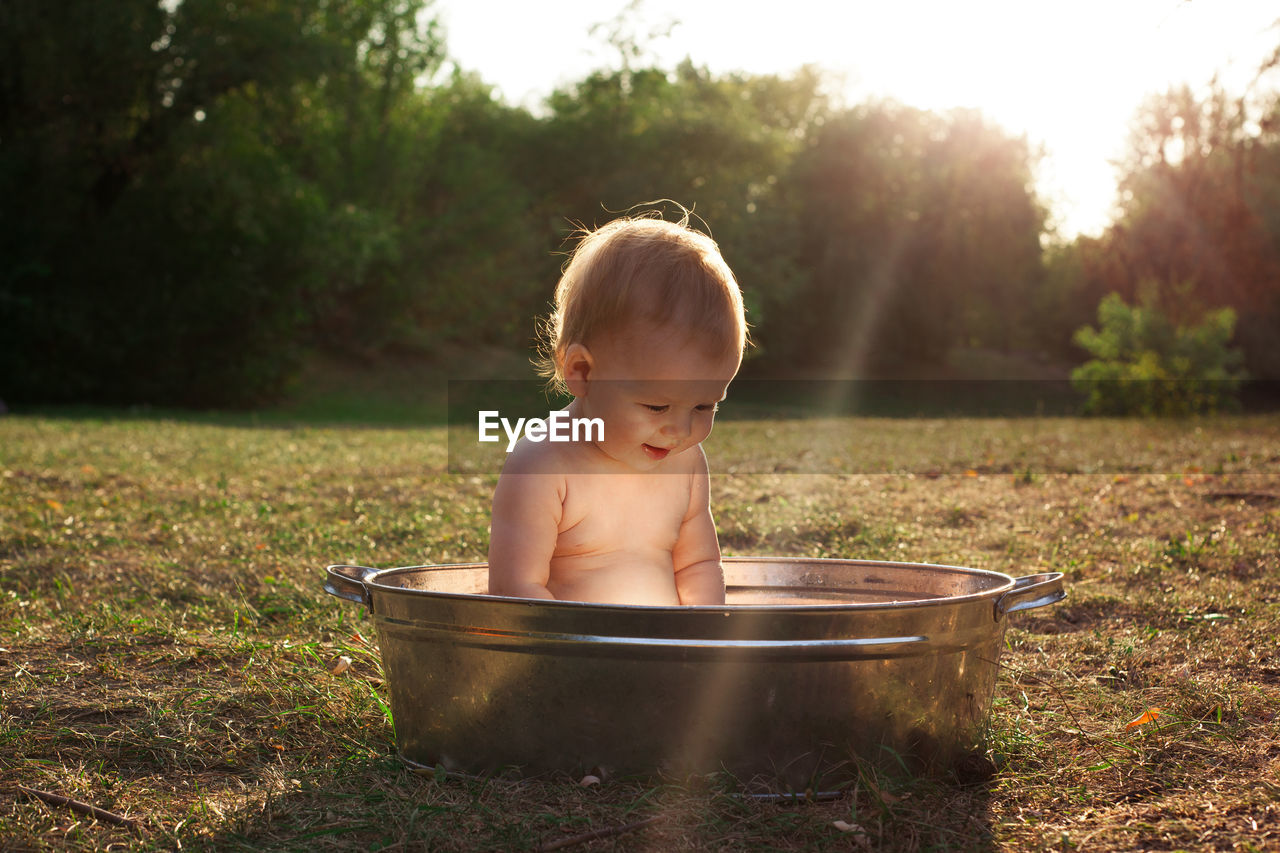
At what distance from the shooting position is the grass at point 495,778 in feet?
5.69

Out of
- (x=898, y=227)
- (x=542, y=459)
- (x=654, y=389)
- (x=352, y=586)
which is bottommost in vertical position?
(x=352, y=586)

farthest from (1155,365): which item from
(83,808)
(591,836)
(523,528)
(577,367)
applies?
(83,808)

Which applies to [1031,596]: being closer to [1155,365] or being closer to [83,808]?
[83,808]

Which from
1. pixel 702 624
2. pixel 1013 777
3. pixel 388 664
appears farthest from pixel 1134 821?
pixel 388 664

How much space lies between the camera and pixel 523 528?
2104 millimetres

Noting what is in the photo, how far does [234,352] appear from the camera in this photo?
18.7 m

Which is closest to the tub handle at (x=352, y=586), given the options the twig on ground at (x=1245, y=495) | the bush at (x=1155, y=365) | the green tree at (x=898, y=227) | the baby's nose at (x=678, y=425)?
the baby's nose at (x=678, y=425)

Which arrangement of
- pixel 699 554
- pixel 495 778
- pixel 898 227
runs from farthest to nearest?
pixel 898 227
pixel 699 554
pixel 495 778

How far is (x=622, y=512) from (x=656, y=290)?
488mm

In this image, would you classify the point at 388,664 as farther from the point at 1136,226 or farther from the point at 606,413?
the point at 1136,226

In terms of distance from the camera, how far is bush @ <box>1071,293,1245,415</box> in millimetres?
18047

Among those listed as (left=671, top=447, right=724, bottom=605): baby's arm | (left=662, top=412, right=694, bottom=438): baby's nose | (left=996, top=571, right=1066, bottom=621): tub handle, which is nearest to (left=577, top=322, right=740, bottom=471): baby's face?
(left=662, top=412, right=694, bottom=438): baby's nose

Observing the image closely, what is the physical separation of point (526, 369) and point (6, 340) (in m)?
11.5

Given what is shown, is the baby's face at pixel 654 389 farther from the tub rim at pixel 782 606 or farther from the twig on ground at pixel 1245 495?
the twig on ground at pixel 1245 495
